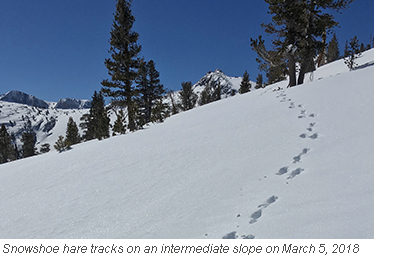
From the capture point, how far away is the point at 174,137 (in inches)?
253

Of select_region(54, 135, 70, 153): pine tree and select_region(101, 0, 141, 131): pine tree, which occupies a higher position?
select_region(101, 0, 141, 131): pine tree

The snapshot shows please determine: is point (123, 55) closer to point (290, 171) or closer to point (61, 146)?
point (61, 146)

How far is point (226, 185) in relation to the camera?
10.7ft

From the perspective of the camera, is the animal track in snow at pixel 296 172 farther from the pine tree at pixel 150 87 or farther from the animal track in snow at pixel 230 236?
the pine tree at pixel 150 87

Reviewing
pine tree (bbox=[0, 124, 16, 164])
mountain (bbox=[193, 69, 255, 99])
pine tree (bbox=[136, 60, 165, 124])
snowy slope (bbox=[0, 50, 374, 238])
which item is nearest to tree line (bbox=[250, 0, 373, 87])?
snowy slope (bbox=[0, 50, 374, 238])

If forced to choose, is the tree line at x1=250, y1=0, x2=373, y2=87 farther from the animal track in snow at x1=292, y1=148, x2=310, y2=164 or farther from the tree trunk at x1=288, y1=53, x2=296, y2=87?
the animal track in snow at x1=292, y1=148, x2=310, y2=164

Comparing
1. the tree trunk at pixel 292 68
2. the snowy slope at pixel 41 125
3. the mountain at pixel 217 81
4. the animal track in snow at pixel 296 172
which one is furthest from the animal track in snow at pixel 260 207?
the mountain at pixel 217 81

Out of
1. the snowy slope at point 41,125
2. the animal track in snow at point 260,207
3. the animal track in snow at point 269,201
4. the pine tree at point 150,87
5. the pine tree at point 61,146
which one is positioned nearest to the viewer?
the animal track in snow at point 260,207

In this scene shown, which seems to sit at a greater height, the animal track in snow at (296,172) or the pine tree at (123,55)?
the pine tree at (123,55)

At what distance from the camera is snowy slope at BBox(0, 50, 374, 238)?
2.31 m

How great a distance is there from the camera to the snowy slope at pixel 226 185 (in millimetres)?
2314
